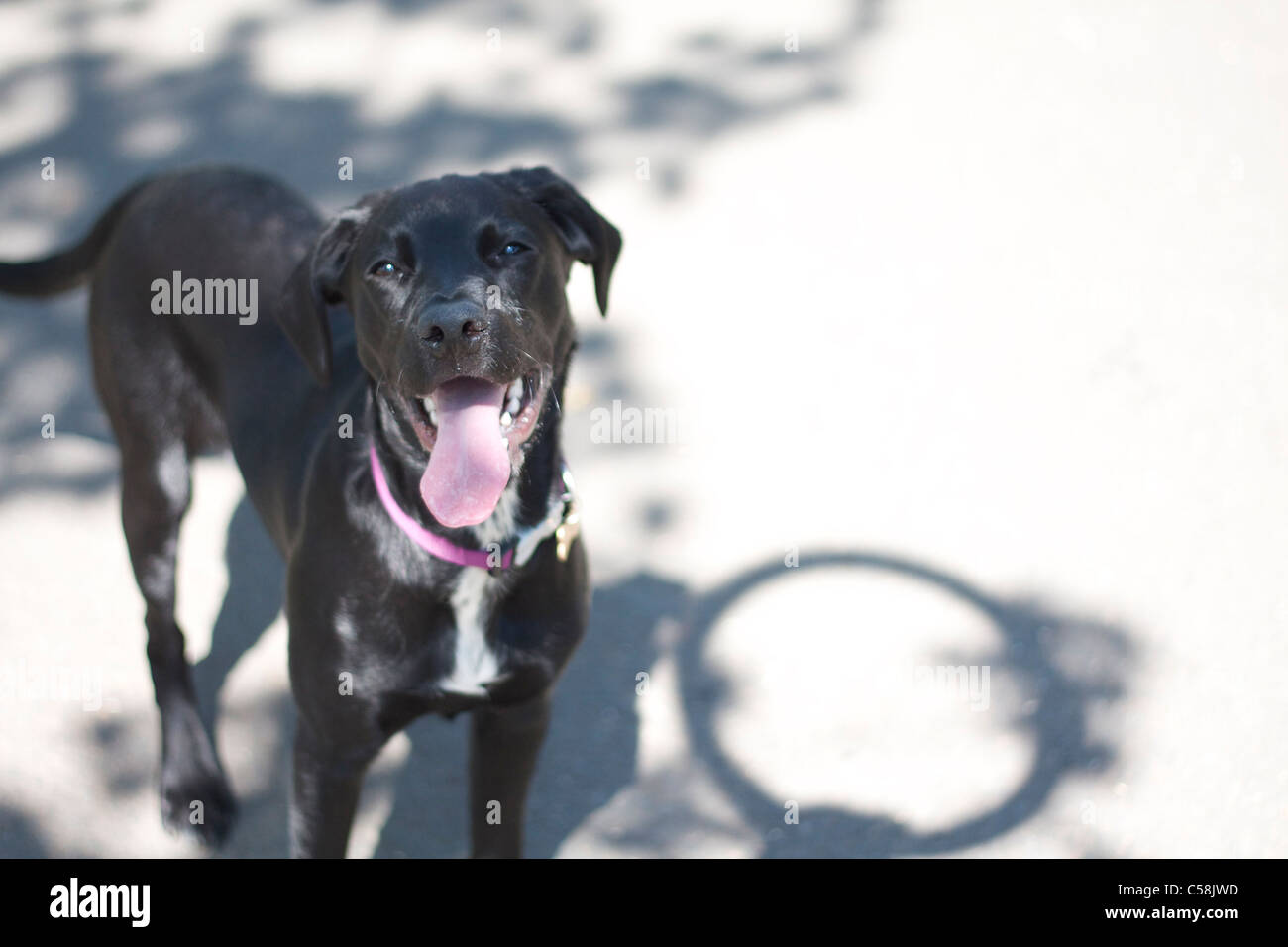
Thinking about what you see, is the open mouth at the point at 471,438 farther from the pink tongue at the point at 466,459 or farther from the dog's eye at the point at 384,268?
the dog's eye at the point at 384,268

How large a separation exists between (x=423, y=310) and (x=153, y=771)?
70.5 inches

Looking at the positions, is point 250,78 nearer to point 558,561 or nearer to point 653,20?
point 653,20

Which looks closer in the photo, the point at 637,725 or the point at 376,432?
the point at 376,432

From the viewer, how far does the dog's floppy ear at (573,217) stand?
8.78 ft

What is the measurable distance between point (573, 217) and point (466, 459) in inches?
26.7

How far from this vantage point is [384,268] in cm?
249

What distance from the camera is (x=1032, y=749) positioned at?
3.45 m

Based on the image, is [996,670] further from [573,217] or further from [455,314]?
[455,314]

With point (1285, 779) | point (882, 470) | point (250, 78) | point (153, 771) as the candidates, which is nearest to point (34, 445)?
point (153, 771)

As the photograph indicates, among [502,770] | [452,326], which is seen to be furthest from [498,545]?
[502,770]

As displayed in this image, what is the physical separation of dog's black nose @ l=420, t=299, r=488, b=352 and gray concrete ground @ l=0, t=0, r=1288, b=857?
153 cm

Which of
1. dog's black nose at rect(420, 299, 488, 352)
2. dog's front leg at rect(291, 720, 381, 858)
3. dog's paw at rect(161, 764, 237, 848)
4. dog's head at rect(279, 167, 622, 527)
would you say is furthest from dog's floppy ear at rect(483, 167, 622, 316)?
dog's paw at rect(161, 764, 237, 848)

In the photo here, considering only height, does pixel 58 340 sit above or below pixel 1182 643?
above

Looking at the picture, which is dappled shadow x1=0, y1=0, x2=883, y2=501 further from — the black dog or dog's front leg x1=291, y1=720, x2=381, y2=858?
dog's front leg x1=291, y1=720, x2=381, y2=858
